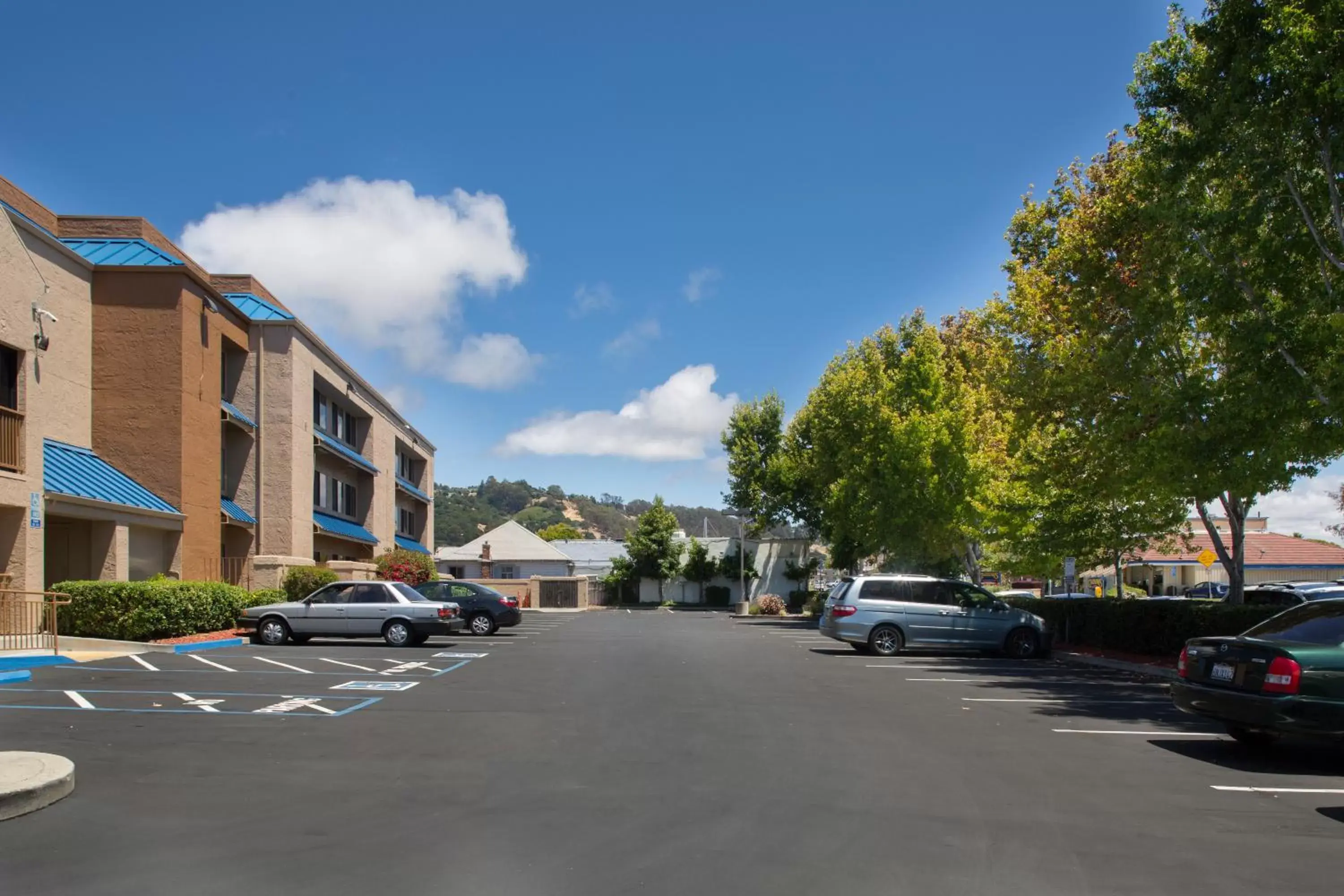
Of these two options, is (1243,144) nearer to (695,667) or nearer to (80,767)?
(695,667)

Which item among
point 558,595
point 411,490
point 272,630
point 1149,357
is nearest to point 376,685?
point 272,630

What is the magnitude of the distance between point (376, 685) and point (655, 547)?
2109 inches

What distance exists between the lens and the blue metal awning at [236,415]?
30.4 metres

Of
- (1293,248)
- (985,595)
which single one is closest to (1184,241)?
(1293,248)

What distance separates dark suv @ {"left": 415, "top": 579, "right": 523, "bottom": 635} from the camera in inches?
1161

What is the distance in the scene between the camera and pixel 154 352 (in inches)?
1023

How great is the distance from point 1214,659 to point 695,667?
10.0 m

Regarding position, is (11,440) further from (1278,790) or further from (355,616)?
(1278,790)

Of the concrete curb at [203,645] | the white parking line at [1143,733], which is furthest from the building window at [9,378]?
the white parking line at [1143,733]

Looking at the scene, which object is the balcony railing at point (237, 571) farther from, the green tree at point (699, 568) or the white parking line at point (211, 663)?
the green tree at point (699, 568)

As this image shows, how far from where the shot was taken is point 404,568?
3759 cm

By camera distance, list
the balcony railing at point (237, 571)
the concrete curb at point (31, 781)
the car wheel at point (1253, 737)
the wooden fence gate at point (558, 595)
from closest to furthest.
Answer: the concrete curb at point (31, 781)
the car wheel at point (1253, 737)
the balcony railing at point (237, 571)
the wooden fence gate at point (558, 595)

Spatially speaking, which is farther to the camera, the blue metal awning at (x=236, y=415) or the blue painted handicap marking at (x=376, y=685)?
the blue metal awning at (x=236, y=415)

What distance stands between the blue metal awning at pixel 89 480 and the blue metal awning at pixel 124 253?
15.7 ft
